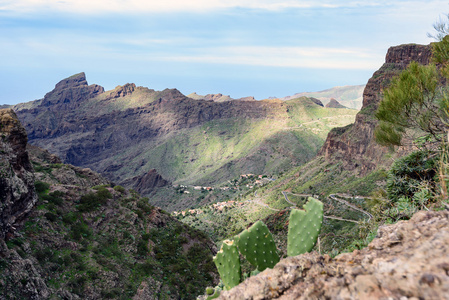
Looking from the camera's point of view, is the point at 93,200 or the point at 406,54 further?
the point at 406,54

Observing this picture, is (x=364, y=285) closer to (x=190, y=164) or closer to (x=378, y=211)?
(x=378, y=211)

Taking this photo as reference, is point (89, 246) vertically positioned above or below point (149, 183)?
above

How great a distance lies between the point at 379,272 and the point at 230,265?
2.40 meters

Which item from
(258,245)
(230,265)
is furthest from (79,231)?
(258,245)

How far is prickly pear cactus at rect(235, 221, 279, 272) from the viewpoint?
496cm

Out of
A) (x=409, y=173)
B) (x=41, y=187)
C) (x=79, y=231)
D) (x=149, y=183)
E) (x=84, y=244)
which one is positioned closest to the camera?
(x=409, y=173)

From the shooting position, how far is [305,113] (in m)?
199

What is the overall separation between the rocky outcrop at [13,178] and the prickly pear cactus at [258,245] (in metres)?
22.5

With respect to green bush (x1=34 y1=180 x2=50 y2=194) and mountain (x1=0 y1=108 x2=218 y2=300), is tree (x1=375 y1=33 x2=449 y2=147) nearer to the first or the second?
mountain (x1=0 y1=108 x2=218 y2=300)

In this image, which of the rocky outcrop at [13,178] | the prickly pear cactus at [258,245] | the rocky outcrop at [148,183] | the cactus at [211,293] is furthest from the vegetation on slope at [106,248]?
the rocky outcrop at [148,183]

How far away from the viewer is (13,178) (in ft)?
78.7

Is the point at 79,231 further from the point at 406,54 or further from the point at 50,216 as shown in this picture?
the point at 406,54

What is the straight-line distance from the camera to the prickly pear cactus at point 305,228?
4.99 meters

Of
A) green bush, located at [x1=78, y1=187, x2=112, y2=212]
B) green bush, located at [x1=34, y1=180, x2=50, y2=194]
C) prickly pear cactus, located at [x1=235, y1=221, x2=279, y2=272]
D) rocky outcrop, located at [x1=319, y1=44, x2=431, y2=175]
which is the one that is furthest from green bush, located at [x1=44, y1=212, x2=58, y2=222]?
rocky outcrop, located at [x1=319, y1=44, x2=431, y2=175]
